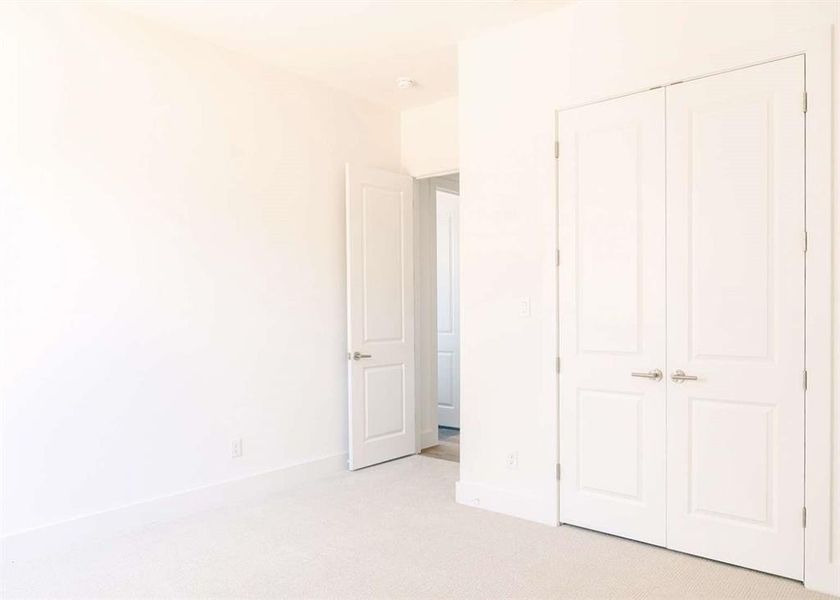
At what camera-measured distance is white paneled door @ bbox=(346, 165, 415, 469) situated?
4.58m

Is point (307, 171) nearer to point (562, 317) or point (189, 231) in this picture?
point (189, 231)

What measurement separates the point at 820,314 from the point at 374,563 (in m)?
2.28

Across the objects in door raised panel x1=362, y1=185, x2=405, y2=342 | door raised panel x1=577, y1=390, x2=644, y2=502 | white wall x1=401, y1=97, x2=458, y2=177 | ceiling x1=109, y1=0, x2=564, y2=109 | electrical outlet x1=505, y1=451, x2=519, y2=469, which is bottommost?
electrical outlet x1=505, y1=451, x2=519, y2=469

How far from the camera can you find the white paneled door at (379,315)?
15.0 ft

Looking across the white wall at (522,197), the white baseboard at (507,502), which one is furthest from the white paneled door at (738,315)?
the white baseboard at (507,502)

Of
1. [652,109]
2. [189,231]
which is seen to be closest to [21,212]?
[189,231]

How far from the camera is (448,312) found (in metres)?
6.59

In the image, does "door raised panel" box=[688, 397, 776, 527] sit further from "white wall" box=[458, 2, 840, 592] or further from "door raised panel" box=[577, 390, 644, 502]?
"white wall" box=[458, 2, 840, 592]

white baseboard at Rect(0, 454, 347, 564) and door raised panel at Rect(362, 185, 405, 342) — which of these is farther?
door raised panel at Rect(362, 185, 405, 342)

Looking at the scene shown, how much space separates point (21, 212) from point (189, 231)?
2.96 feet

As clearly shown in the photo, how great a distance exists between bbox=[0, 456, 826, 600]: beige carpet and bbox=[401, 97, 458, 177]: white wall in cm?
267

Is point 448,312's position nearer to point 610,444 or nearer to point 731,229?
point 610,444

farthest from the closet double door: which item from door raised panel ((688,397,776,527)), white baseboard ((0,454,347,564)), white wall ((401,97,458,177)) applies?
white baseboard ((0,454,347,564))

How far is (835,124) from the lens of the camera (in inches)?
99.6
